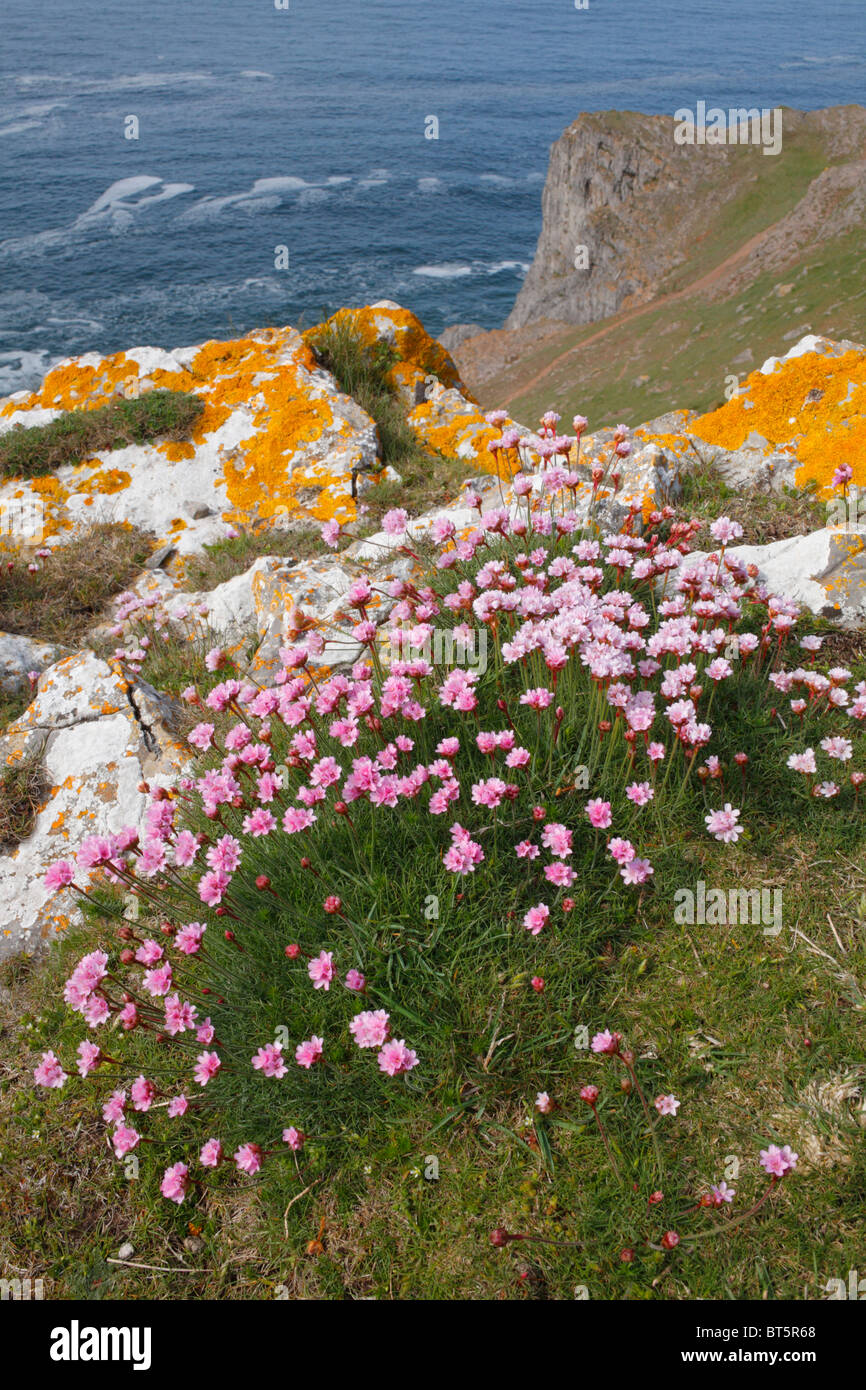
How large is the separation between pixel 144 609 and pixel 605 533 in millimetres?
4152

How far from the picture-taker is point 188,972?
369 centimetres

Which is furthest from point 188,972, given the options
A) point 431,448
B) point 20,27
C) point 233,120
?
point 20,27

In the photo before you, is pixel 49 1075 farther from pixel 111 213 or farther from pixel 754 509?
pixel 111 213

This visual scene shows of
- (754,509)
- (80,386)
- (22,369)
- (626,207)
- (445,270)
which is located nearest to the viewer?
(754,509)

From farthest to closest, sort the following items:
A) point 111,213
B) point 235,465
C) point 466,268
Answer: point 466,268, point 111,213, point 235,465

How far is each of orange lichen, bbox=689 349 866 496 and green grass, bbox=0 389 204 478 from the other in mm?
5915

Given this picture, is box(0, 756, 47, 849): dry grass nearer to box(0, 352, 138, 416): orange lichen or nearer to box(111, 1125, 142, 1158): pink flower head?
box(111, 1125, 142, 1158): pink flower head

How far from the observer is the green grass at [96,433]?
9.02m

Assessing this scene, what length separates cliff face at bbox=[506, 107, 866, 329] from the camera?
11681 centimetres

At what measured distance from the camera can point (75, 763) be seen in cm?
514

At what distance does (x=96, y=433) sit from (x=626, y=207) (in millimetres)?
148768

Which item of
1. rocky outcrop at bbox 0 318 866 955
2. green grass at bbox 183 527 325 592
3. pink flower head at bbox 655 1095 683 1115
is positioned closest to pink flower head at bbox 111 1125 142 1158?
rocky outcrop at bbox 0 318 866 955

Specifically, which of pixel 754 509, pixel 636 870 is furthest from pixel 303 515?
pixel 636 870
